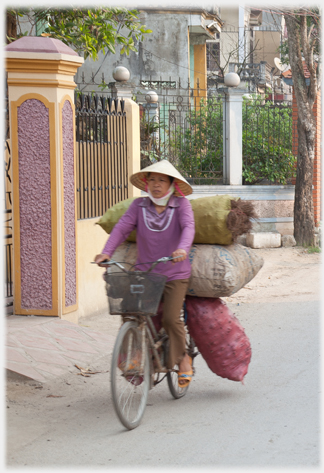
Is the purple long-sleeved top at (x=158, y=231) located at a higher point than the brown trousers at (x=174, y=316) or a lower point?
higher

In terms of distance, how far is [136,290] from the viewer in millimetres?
4621

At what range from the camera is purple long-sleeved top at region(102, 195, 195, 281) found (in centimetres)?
497

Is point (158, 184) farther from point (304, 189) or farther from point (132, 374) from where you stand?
point (304, 189)

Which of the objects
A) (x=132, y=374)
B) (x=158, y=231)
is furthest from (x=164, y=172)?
(x=132, y=374)

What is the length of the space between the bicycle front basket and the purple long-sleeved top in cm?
33

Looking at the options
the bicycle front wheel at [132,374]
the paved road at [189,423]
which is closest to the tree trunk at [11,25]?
the paved road at [189,423]

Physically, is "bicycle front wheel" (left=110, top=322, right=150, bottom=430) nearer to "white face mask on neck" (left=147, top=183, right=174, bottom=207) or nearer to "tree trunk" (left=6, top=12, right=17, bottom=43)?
"white face mask on neck" (left=147, top=183, right=174, bottom=207)

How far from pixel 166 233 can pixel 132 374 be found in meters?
1.04

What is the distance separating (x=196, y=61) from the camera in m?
28.5

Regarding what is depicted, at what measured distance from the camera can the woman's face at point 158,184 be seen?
197 inches

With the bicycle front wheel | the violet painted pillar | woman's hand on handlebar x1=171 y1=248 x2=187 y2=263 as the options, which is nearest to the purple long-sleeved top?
woman's hand on handlebar x1=171 y1=248 x2=187 y2=263

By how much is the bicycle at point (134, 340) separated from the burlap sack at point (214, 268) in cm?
44

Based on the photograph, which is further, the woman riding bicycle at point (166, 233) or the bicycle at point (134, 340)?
the woman riding bicycle at point (166, 233)

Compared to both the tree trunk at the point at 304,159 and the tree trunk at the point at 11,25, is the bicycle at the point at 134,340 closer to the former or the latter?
the tree trunk at the point at 11,25
